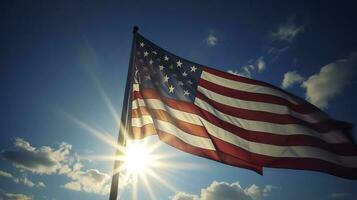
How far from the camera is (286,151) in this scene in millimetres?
8797

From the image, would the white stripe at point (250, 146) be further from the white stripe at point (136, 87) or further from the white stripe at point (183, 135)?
the white stripe at point (136, 87)

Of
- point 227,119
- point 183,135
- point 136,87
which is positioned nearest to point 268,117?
point 227,119

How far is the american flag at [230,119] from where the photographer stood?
8688 mm

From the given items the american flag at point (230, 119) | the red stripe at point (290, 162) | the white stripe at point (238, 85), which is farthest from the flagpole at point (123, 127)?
the red stripe at point (290, 162)

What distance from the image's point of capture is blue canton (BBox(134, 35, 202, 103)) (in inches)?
378

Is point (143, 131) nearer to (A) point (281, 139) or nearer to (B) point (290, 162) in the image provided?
(A) point (281, 139)

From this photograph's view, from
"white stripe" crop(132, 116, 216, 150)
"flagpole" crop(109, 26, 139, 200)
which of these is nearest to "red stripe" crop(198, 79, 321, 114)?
"white stripe" crop(132, 116, 216, 150)

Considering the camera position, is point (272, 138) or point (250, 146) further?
point (272, 138)

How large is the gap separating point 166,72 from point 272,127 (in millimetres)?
3565

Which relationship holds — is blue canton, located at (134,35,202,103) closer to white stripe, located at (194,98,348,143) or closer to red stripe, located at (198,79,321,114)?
red stripe, located at (198,79,321,114)

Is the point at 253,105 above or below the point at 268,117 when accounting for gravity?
above

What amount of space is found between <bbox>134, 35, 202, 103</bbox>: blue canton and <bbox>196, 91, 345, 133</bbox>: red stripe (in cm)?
49

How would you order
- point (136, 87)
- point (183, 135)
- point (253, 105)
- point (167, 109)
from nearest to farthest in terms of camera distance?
point (183, 135), point (167, 109), point (136, 87), point (253, 105)

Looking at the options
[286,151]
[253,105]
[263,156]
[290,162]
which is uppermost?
[253,105]
